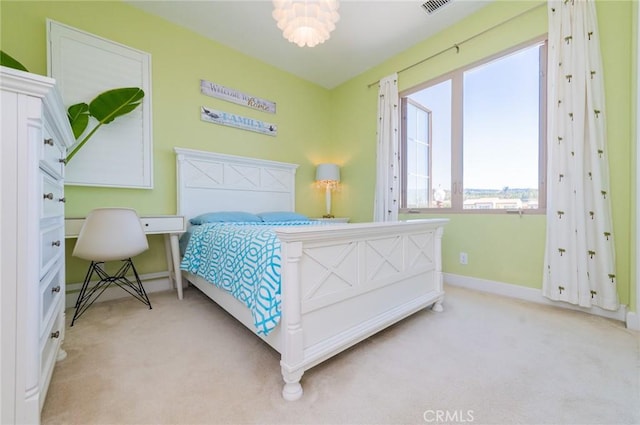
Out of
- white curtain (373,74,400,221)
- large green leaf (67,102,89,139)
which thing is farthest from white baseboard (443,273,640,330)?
large green leaf (67,102,89,139)

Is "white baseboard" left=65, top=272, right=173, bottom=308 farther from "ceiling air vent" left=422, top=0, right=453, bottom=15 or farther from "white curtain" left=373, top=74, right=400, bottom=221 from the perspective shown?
"ceiling air vent" left=422, top=0, right=453, bottom=15

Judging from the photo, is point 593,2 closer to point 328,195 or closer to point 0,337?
point 328,195

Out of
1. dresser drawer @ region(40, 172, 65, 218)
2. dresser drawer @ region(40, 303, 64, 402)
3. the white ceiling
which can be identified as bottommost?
dresser drawer @ region(40, 303, 64, 402)

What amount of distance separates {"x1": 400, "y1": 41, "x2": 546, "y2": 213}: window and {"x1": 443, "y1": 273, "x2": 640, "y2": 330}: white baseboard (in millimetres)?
720

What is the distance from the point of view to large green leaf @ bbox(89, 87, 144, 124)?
2.21 m

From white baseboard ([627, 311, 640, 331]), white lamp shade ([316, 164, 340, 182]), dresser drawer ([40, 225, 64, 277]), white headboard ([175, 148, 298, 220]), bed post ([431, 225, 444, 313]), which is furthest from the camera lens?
white lamp shade ([316, 164, 340, 182])

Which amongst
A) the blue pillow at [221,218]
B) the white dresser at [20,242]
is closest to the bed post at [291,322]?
the white dresser at [20,242]

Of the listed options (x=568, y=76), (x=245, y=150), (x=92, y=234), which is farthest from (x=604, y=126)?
(x=92, y=234)

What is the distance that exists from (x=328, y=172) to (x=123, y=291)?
273 cm

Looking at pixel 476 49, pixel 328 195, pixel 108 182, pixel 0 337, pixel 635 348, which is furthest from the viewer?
pixel 328 195

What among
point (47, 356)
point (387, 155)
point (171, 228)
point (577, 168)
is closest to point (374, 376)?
point (47, 356)

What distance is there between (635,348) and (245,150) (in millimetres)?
3642

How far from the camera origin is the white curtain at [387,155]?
3.26 m

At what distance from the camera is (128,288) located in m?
2.53
